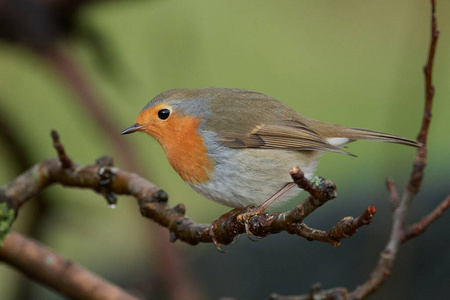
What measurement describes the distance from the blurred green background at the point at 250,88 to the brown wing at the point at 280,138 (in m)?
0.95

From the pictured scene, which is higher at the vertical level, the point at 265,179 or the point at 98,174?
the point at 98,174

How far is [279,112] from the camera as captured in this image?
2.98 metres

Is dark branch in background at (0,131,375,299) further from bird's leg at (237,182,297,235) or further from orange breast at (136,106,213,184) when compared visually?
orange breast at (136,106,213,184)

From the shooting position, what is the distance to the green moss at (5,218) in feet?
8.38

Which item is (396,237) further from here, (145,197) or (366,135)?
(145,197)

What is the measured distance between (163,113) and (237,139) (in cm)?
38

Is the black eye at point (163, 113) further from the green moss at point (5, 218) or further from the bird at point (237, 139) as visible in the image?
the green moss at point (5, 218)

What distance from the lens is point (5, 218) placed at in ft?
8.49

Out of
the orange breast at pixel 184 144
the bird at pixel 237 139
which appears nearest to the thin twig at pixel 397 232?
the bird at pixel 237 139

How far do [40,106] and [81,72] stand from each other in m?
3.83

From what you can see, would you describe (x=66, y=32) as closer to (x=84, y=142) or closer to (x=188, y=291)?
(x=188, y=291)

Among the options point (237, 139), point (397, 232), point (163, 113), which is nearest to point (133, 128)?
point (163, 113)

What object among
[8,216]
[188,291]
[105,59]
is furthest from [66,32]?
[8,216]

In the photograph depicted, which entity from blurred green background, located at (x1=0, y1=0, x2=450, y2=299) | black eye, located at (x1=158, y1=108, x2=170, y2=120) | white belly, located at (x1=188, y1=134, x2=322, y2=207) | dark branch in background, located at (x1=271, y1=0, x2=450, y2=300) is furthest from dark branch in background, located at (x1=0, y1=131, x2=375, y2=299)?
blurred green background, located at (x1=0, y1=0, x2=450, y2=299)
